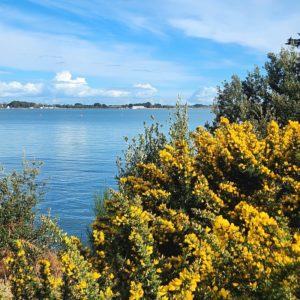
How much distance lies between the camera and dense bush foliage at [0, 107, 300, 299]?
15.0 ft

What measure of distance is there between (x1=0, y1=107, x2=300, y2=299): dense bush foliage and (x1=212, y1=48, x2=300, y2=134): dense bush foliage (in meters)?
10.4

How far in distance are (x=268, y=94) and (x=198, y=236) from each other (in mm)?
16290

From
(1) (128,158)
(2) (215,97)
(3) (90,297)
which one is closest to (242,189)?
(3) (90,297)

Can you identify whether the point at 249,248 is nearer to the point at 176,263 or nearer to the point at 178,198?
the point at 176,263

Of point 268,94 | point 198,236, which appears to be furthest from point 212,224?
point 268,94

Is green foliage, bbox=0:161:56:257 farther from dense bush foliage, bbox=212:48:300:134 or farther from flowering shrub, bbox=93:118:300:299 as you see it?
dense bush foliage, bbox=212:48:300:134

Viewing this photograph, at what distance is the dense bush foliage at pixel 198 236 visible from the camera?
180 inches

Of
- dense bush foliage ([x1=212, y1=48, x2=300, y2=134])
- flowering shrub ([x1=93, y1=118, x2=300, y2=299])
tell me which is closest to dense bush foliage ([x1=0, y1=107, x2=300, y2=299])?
Answer: flowering shrub ([x1=93, y1=118, x2=300, y2=299])

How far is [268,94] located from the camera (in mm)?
20688

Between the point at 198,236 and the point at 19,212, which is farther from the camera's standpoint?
the point at 19,212

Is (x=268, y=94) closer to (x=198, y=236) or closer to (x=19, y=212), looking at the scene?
(x=19, y=212)

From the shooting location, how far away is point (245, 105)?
64.5 feet

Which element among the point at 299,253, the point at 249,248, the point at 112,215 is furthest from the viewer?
the point at 112,215

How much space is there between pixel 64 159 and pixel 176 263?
43.9m
